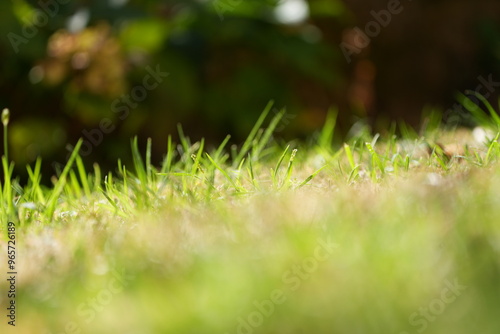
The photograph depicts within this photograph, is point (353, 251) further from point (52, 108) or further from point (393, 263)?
point (52, 108)

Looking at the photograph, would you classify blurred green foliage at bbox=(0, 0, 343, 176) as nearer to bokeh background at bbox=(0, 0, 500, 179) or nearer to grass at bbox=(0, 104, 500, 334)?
bokeh background at bbox=(0, 0, 500, 179)

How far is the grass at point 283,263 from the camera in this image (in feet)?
3.27

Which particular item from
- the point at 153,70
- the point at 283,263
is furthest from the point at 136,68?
the point at 283,263

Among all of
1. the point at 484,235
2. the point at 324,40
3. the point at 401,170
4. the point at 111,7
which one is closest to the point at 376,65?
the point at 324,40

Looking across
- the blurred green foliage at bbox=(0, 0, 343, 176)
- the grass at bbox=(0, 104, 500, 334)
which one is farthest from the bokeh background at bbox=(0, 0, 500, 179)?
the grass at bbox=(0, 104, 500, 334)

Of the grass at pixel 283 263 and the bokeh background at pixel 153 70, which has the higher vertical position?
the grass at pixel 283 263

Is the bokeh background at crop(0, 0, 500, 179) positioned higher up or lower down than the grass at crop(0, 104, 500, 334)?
lower down

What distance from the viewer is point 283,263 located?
1130mm

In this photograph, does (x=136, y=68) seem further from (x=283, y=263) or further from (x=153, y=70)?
(x=283, y=263)

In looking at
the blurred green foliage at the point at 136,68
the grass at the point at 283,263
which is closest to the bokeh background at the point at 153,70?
the blurred green foliage at the point at 136,68

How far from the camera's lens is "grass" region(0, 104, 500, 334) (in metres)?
1.00

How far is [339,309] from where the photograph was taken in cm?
99

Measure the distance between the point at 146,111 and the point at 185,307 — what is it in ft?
11.8

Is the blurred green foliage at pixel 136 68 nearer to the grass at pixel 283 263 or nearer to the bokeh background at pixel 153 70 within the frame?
the bokeh background at pixel 153 70
